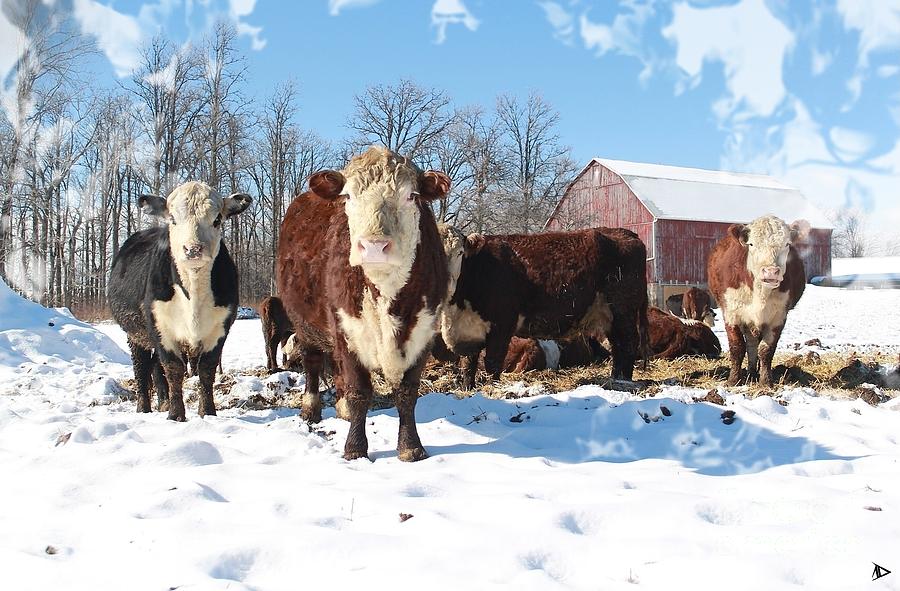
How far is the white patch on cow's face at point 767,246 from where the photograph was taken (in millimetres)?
8250

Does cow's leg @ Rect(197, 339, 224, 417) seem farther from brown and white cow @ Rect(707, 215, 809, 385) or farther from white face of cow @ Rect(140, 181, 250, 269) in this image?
brown and white cow @ Rect(707, 215, 809, 385)

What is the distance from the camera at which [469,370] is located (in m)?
8.51

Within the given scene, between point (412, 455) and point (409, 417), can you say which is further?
point (409, 417)

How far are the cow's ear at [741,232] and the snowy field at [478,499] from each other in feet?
8.74

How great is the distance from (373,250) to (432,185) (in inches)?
33.7

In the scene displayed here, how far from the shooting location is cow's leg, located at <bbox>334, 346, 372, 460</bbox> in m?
4.77

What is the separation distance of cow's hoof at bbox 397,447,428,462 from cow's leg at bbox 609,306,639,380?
15.1ft

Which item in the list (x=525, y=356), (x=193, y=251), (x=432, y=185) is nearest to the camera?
(x=432, y=185)

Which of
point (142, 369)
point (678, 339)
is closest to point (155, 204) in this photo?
point (142, 369)

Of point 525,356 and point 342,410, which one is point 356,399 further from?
point 525,356

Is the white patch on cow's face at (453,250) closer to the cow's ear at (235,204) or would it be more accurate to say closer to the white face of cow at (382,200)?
the cow's ear at (235,204)

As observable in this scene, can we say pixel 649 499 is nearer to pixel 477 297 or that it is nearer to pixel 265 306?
pixel 477 297

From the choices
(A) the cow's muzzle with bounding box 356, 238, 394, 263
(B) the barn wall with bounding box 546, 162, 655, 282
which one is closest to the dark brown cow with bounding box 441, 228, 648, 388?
(A) the cow's muzzle with bounding box 356, 238, 394, 263

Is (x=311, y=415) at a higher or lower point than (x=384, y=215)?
lower
